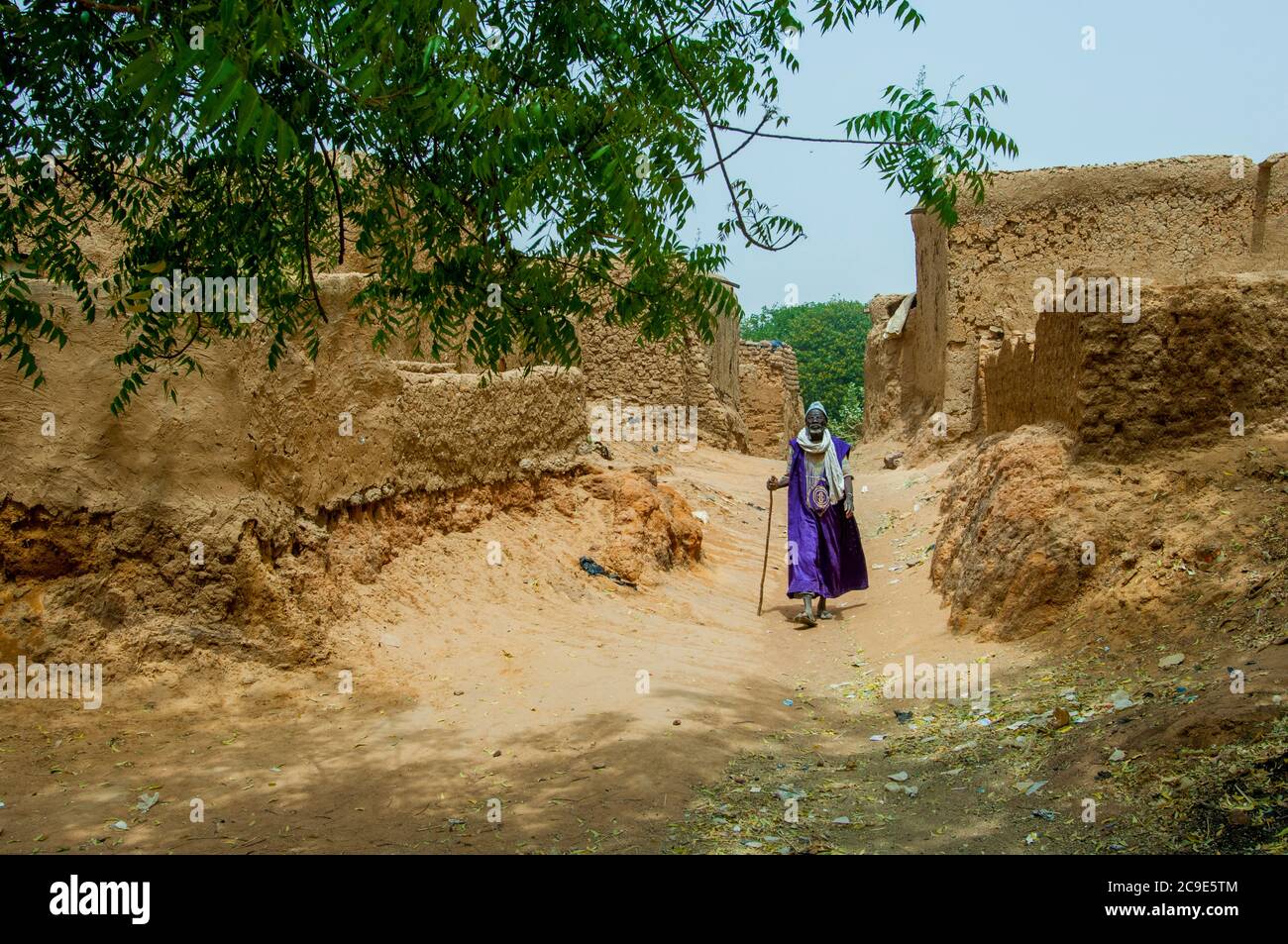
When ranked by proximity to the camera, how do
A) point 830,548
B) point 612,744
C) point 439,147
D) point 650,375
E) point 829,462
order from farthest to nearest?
point 650,375, point 829,462, point 830,548, point 612,744, point 439,147

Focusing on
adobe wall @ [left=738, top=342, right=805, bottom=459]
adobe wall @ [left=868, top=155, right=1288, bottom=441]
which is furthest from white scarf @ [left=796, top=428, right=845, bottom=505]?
adobe wall @ [left=738, top=342, right=805, bottom=459]

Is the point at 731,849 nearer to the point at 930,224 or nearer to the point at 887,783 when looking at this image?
the point at 887,783

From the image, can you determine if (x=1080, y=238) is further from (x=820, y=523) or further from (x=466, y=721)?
(x=466, y=721)

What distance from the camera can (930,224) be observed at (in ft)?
56.6

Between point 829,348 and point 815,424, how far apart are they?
4474cm

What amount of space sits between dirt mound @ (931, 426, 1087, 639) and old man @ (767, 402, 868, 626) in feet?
4.48

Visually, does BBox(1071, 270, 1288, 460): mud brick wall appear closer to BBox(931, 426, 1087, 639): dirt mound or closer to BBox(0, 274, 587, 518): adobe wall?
BBox(931, 426, 1087, 639): dirt mound

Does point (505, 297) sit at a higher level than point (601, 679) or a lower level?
higher

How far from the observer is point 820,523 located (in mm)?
9664

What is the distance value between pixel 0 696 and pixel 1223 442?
6.73 m

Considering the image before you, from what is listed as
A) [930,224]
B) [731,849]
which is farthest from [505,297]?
[930,224]

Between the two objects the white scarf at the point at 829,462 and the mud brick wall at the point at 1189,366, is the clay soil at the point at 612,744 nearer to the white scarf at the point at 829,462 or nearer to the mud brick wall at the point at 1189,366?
the mud brick wall at the point at 1189,366

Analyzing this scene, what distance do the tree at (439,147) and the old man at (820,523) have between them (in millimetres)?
5056

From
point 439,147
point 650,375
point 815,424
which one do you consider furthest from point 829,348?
point 439,147
